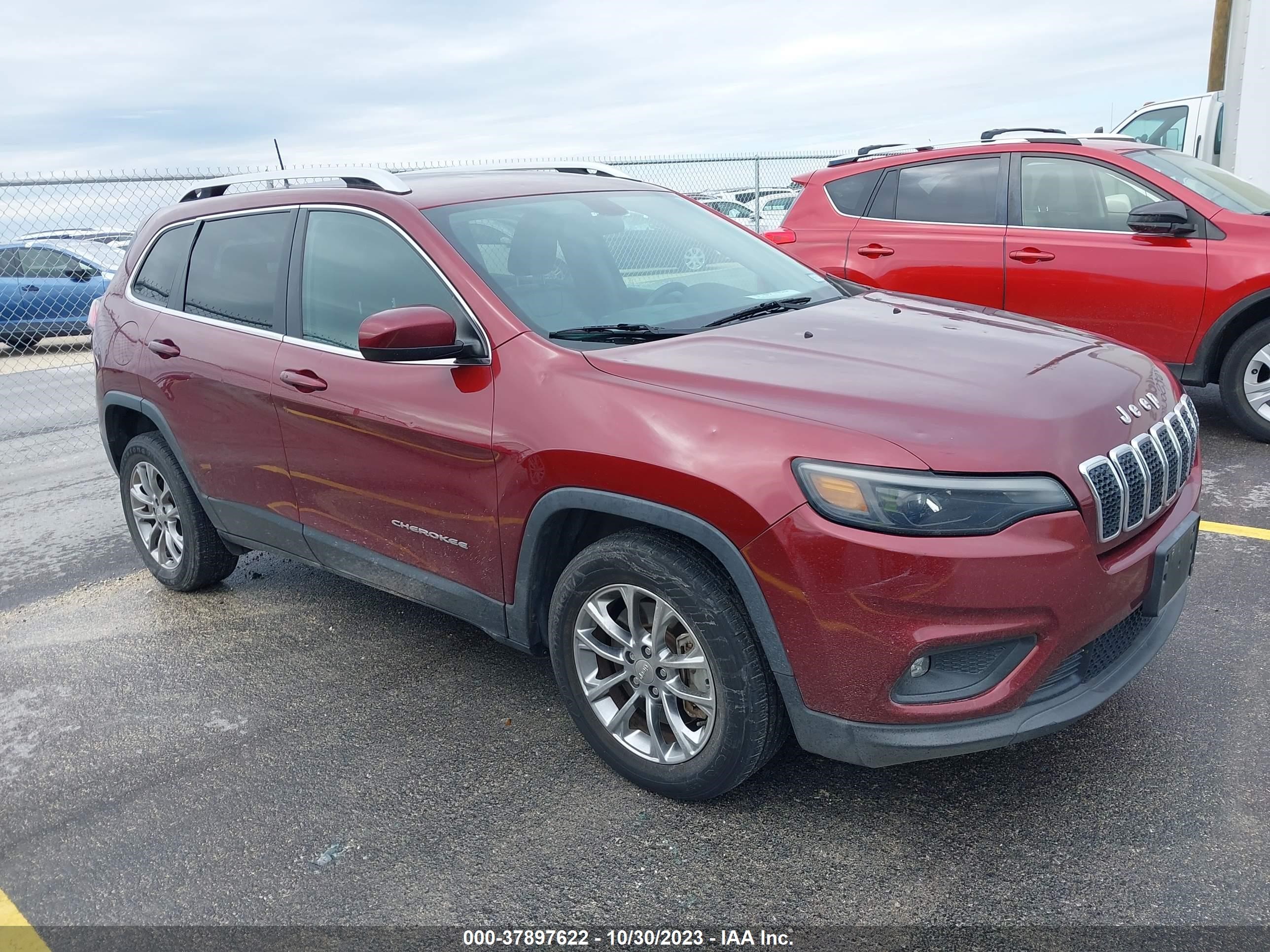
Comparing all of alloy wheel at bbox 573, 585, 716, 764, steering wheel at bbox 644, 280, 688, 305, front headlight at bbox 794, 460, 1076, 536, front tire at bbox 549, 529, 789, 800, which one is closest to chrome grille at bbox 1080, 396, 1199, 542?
front headlight at bbox 794, 460, 1076, 536

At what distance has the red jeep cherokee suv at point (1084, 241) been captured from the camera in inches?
237

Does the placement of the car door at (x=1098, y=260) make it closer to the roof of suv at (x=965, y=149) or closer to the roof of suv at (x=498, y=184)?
the roof of suv at (x=965, y=149)

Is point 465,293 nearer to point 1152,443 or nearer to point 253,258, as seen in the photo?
point 253,258

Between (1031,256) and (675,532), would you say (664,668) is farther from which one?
(1031,256)

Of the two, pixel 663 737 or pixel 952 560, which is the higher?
pixel 952 560

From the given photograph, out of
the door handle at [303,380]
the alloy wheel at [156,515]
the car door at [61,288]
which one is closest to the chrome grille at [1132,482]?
the door handle at [303,380]

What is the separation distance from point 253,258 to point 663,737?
250cm

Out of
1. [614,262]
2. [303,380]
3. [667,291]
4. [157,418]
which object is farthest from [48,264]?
[667,291]

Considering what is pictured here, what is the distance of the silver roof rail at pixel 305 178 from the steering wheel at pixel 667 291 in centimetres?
93

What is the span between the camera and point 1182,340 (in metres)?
A: 6.13

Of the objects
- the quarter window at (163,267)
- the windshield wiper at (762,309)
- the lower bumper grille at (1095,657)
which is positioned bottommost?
the lower bumper grille at (1095,657)

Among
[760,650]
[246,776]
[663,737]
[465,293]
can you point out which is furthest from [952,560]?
[246,776]

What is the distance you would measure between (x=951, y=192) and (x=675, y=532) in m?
5.05

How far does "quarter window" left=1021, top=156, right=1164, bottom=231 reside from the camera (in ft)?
20.7
